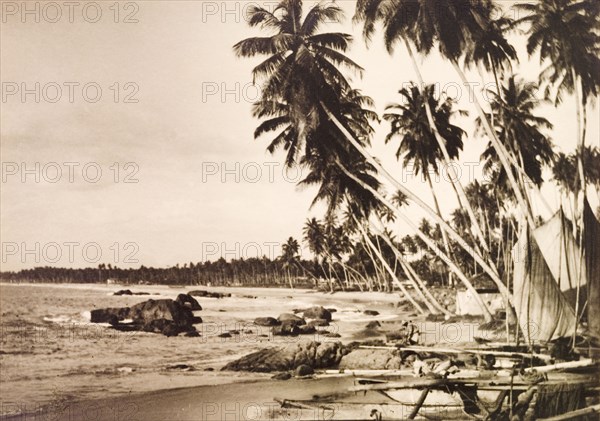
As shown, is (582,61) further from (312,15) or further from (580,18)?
(312,15)

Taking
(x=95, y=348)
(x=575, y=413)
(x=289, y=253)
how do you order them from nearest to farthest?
(x=575, y=413) < (x=95, y=348) < (x=289, y=253)

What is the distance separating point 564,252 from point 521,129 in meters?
1.95

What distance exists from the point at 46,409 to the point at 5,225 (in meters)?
2.17

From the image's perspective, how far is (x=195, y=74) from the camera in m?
6.45

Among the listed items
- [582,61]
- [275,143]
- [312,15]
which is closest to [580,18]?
[582,61]

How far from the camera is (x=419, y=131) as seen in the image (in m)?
9.38

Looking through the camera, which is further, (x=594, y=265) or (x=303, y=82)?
(x=303, y=82)

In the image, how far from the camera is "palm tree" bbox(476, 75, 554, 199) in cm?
739

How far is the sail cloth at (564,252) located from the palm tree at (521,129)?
2.38 ft

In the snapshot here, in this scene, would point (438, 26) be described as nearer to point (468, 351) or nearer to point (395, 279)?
point (395, 279)
